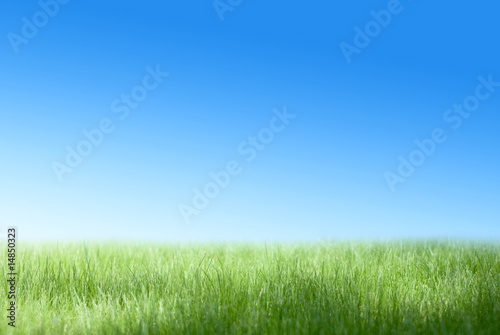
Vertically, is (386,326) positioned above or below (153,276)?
below

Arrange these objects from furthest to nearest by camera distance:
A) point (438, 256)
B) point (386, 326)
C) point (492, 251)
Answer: point (492, 251)
point (438, 256)
point (386, 326)

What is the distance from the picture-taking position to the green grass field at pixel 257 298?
3.11 meters

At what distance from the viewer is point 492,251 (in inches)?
237

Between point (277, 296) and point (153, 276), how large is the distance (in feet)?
4.13

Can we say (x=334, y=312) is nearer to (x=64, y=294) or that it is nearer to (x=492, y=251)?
(x=64, y=294)

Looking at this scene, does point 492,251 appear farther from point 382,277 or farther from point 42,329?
point 42,329

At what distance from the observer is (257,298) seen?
369cm

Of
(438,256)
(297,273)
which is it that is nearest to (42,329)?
(297,273)

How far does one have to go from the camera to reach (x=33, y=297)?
4145 mm

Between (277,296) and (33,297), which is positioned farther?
(33,297)

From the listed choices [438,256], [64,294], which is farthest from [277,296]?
[438,256]

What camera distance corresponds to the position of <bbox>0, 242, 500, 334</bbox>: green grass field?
3109mm

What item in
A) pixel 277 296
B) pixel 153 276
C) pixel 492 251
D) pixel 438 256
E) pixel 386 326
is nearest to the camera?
pixel 386 326

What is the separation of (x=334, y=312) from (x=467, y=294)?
134cm
